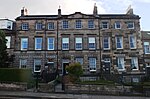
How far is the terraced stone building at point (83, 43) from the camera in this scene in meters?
39.4

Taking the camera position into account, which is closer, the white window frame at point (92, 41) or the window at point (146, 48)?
the white window frame at point (92, 41)

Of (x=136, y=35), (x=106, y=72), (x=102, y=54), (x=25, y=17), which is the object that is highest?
(x=25, y=17)

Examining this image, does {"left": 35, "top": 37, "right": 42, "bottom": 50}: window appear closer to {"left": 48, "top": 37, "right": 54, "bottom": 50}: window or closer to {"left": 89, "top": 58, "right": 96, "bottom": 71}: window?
{"left": 48, "top": 37, "right": 54, "bottom": 50}: window

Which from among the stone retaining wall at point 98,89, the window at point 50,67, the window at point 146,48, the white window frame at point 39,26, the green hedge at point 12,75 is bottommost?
the stone retaining wall at point 98,89

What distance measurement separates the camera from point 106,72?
38812mm

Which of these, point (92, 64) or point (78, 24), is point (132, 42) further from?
point (78, 24)

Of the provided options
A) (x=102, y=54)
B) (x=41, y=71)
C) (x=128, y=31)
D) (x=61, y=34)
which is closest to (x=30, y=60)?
(x=41, y=71)

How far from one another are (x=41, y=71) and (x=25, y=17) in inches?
403

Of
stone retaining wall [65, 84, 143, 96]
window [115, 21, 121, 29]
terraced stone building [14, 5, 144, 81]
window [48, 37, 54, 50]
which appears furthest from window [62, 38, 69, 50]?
stone retaining wall [65, 84, 143, 96]

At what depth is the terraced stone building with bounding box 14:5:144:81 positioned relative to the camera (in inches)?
1553

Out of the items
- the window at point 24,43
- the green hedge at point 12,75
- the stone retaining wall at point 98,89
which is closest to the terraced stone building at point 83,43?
the window at point 24,43

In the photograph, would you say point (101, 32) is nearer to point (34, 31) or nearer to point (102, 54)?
point (102, 54)

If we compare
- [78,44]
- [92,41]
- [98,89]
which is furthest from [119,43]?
[98,89]

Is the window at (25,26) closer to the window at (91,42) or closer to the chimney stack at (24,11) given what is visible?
the chimney stack at (24,11)
